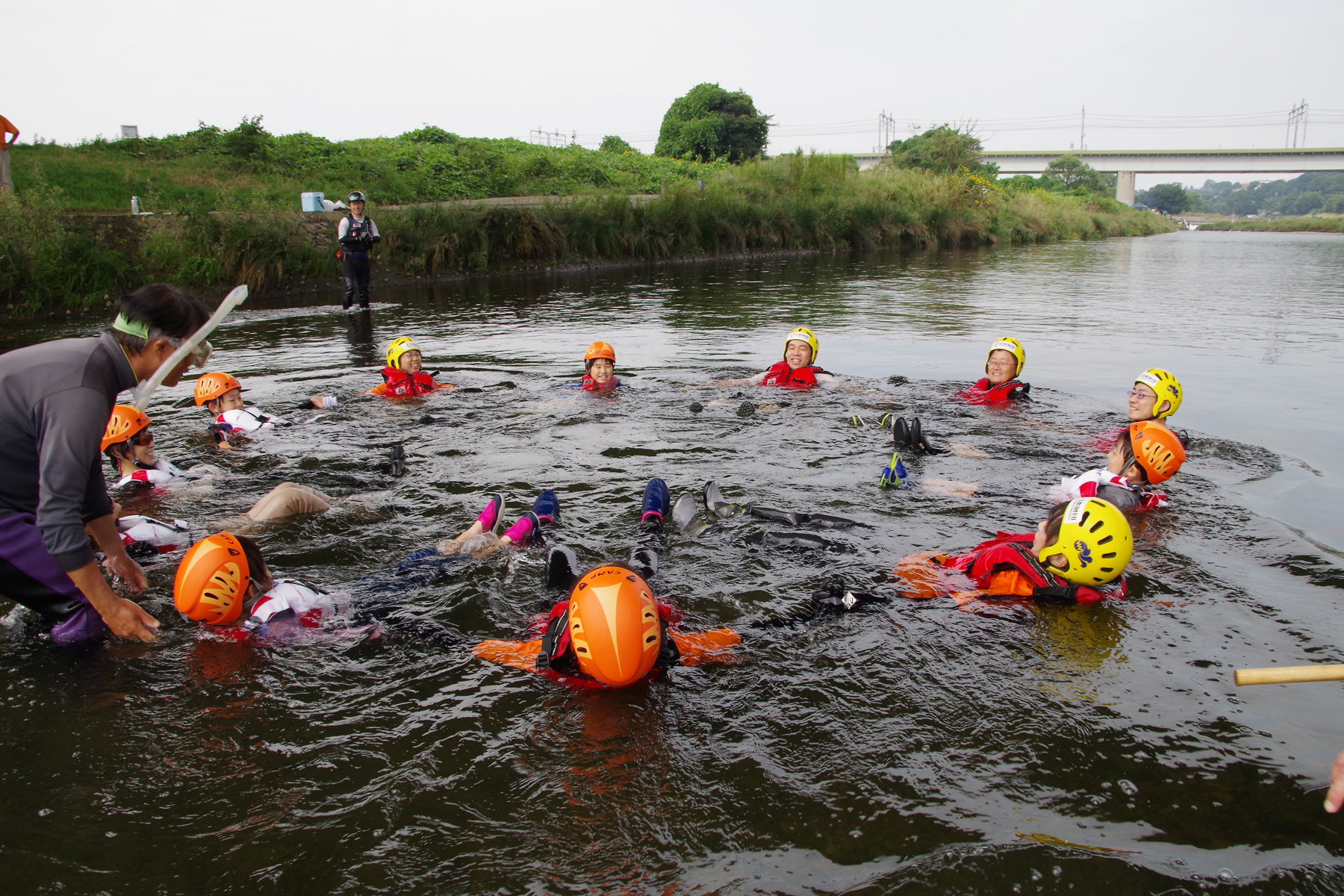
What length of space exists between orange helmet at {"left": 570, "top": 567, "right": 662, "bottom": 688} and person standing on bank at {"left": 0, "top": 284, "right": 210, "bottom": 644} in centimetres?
229

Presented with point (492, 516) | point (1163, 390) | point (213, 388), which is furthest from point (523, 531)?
point (1163, 390)

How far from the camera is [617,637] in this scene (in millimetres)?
4023

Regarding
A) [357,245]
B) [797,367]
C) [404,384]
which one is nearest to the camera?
[404,384]

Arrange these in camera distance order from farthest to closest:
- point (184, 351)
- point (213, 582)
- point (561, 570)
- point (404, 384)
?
point (404, 384), point (561, 570), point (213, 582), point (184, 351)

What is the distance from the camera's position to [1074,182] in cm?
9106

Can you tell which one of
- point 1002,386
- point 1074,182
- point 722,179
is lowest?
point 1002,386

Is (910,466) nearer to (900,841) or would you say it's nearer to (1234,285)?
(900,841)

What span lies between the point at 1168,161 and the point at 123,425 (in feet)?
341

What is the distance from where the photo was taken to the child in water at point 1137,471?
6.48 meters

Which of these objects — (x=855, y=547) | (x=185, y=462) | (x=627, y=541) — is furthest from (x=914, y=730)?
(x=185, y=462)

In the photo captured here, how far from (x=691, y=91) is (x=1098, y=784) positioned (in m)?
70.2

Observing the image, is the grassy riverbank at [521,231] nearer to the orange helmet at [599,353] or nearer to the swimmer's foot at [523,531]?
the orange helmet at [599,353]

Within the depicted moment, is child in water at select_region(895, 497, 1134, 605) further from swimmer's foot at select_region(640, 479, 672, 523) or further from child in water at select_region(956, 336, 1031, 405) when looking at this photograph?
child in water at select_region(956, 336, 1031, 405)

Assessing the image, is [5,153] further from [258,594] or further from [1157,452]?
[1157,452]
